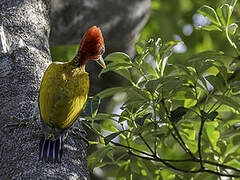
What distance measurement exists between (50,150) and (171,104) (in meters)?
0.81

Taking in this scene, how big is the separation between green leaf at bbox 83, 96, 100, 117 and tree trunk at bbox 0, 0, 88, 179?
16 cm

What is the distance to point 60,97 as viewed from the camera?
7.70 feet

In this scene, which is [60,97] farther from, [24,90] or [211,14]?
[211,14]

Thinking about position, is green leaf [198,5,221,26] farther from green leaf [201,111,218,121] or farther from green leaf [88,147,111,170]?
green leaf [88,147,111,170]

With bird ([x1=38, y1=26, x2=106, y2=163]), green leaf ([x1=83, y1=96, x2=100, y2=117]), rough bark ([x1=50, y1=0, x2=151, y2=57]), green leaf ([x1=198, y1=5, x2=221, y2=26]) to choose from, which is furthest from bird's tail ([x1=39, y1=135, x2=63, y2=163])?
rough bark ([x1=50, y1=0, x2=151, y2=57])

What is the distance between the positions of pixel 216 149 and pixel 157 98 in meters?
0.60

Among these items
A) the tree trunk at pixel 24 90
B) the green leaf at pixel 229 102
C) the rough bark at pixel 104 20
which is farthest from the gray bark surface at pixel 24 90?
the rough bark at pixel 104 20

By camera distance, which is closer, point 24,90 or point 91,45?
point 24,90

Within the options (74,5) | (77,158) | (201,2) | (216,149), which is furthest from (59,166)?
(201,2)

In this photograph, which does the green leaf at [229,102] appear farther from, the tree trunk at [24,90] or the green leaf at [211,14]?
the tree trunk at [24,90]

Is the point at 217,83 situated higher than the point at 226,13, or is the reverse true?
the point at 226,13

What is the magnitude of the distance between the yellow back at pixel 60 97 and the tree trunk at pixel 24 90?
0.05 meters

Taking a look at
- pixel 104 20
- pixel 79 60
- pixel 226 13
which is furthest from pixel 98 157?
pixel 104 20

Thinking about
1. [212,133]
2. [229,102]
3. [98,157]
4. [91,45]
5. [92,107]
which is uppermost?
[91,45]
